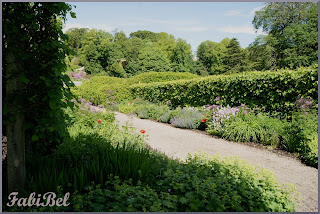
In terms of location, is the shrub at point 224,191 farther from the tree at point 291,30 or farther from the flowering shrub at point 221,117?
the tree at point 291,30

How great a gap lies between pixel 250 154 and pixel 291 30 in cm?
2624

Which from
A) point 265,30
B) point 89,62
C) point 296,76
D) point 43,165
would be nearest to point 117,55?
point 89,62

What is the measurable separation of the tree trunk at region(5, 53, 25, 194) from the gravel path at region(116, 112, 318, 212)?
316cm

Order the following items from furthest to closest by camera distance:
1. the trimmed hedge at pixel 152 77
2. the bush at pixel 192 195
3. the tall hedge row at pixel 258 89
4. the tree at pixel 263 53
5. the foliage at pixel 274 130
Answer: the tree at pixel 263 53
the trimmed hedge at pixel 152 77
the tall hedge row at pixel 258 89
the foliage at pixel 274 130
the bush at pixel 192 195

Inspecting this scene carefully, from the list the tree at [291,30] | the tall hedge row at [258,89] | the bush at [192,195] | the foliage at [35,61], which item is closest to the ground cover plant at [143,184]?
the bush at [192,195]

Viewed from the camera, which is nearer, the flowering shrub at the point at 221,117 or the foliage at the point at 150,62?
the flowering shrub at the point at 221,117

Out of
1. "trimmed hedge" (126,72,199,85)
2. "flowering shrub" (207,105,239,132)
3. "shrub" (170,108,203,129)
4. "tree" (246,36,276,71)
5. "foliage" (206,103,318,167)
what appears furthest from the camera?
"tree" (246,36,276,71)

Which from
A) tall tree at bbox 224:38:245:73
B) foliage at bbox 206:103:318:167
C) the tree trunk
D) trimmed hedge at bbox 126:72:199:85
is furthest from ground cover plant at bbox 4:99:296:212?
tall tree at bbox 224:38:245:73

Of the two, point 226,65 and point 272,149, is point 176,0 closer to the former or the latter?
point 272,149

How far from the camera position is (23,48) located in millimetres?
2512

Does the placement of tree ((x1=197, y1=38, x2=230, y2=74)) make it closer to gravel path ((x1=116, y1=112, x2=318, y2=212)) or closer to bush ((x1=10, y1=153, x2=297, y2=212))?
gravel path ((x1=116, y1=112, x2=318, y2=212))

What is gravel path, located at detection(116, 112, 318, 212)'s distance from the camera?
3.63m

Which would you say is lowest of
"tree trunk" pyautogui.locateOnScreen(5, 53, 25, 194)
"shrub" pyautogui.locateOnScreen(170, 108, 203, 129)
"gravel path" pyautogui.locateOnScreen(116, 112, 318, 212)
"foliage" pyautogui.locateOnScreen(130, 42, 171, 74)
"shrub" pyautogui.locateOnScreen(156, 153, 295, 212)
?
"gravel path" pyautogui.locateOnScreen(116, 112, 318, 212)

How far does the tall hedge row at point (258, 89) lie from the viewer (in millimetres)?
6289
